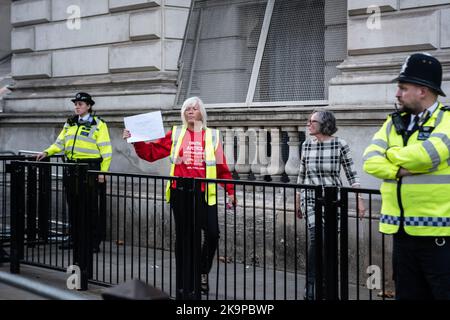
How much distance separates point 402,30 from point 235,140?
283 cm

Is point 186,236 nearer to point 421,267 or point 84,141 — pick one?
point 421,267

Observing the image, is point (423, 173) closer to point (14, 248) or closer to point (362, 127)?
point (362, 127)

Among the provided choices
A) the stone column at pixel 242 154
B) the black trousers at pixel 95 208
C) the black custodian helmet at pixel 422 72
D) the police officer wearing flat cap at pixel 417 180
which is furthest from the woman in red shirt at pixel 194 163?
the black custodian helmet at pixel 422 72

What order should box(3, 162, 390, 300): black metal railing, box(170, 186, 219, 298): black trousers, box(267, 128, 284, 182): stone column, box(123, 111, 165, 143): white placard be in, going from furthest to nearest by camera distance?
1. box(267, 128, 284, 182): stone column
2. box(123, 111, 165, 143): white placard
3. box(170, 186, 219, 298): black trousers
4. box(3, 162, 390, 300): black metal railing

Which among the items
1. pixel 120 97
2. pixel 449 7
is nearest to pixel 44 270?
pixel 120 97

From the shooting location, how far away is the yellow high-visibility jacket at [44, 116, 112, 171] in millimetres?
10734

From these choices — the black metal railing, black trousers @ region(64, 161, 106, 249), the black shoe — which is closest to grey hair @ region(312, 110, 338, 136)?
the black metal railing

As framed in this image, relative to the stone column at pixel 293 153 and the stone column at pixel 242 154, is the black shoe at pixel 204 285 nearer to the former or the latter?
the stone column at pixel 293 153

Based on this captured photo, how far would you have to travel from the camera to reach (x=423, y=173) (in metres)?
4.91

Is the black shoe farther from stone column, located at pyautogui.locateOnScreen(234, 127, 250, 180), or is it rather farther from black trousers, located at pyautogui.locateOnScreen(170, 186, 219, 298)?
stone column, located at pyautogui.locateOnScreen(234, 127, 250, 180)

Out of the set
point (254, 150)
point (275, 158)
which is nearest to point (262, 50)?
point (254, 150)

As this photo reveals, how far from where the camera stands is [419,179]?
4918mm

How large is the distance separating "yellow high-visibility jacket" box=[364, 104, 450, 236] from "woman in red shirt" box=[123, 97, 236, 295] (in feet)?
7.53
